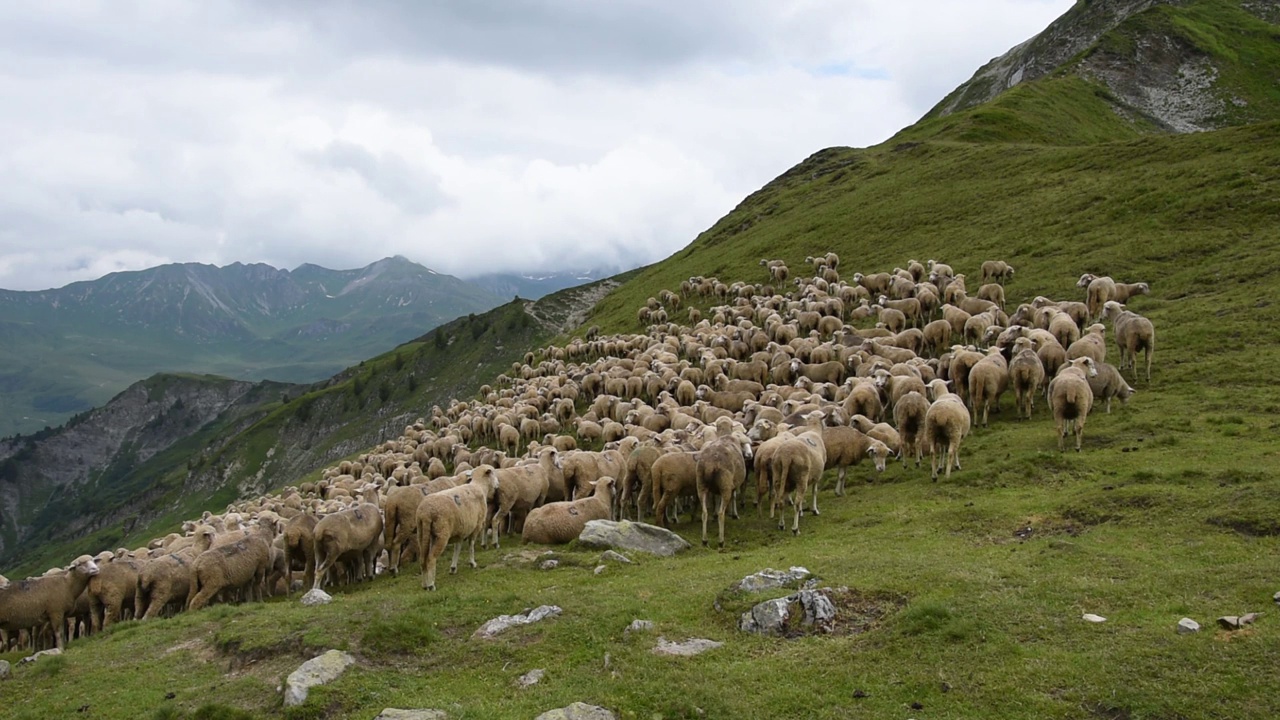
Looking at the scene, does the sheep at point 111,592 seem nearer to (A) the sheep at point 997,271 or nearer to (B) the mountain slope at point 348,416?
(A) the sheep at point 997,271

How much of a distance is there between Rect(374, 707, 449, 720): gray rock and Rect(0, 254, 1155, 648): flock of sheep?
6370 mm

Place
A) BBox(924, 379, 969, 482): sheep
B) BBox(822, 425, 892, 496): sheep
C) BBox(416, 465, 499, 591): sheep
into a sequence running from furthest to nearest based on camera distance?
BBox(822, 425, 892, 496): sheep < BBox(924, 379, 969, 482): sheep < BBox(416, 465, 499, 591): sheep

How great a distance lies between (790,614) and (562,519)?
9530 mm

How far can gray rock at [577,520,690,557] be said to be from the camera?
61.8 ft

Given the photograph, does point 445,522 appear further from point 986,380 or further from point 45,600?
point 986,380

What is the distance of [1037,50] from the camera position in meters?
127

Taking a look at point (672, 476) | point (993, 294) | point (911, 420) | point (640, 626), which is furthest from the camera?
point (993, 294)

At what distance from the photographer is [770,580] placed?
550 inches

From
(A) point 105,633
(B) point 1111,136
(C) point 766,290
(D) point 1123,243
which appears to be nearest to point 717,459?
(A) point 105,633

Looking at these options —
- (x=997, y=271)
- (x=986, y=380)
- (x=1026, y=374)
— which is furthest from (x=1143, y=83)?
(x=986, y=380)

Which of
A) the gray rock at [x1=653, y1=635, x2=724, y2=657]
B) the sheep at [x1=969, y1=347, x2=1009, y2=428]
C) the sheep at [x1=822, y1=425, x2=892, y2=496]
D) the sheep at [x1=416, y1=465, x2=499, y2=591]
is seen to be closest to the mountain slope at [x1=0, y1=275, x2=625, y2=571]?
the sheep at [x1=969, y1=347, x2=1009, y2=428]

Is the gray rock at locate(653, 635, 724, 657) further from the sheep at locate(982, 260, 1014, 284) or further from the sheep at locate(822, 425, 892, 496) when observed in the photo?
the sheep at locate(982, 260, 1014, 284)

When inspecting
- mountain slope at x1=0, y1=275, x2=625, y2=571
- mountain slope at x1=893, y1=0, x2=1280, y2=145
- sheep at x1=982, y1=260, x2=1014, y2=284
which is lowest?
mountain slope at x1=0, y1=275, x2=625, y2=571

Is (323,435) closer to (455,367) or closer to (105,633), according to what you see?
(455,367)
